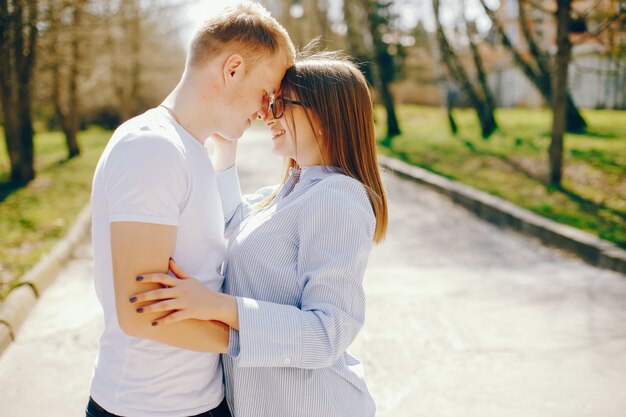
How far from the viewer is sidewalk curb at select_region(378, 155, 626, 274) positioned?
6730 millimetres

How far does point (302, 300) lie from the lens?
163 cm

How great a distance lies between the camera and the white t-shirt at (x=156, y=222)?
148 cm

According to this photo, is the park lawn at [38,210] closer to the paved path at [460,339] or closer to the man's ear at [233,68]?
the paved path at [460,339]

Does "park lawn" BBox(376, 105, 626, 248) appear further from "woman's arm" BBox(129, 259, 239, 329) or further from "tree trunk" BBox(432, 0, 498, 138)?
"woman's arm" BBox(129, 259, 239, 329)

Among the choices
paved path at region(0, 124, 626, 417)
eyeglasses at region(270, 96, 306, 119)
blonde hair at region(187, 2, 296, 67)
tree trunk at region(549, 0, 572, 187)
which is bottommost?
paved path at region(0, 124, 626, 417)

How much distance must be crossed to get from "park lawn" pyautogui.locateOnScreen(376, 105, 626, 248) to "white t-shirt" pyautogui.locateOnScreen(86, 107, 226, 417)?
6.42 metres

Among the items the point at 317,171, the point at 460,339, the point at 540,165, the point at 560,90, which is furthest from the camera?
the point at 540,165

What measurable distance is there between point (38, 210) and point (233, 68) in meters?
8.68

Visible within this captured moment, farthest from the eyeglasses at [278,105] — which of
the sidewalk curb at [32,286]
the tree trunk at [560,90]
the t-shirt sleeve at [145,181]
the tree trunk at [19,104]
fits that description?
the tree trunk at [19,104]

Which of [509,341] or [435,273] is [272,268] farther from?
[435,273]

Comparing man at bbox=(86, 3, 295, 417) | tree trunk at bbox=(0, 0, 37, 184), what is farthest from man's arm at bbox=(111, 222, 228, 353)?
tree trunk at bbox=(0, 0, 37, 184)

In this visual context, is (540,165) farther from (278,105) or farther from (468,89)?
(278,105)

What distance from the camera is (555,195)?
9688 millimetres

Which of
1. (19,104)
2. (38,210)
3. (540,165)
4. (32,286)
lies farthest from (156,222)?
(19,104)
